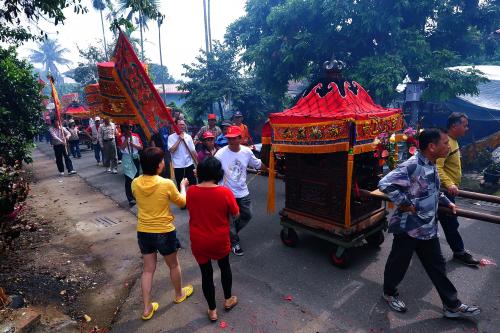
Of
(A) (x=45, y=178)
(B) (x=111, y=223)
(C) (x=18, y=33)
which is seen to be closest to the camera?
(B) (x=111, y=223)

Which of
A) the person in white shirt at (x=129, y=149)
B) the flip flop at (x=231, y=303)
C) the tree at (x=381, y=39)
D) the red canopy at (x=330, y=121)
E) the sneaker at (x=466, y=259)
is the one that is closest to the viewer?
the flip flop at (x=231, y=303)

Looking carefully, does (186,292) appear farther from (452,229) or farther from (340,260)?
(452,229)

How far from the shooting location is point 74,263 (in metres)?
4.54

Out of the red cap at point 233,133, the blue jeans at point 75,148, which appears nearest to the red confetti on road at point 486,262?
the red cap at point 233,133

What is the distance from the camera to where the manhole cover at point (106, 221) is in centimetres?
607

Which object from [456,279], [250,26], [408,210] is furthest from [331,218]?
[250,26]

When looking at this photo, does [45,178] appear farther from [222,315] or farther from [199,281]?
[222,315]

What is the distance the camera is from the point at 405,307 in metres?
3.19

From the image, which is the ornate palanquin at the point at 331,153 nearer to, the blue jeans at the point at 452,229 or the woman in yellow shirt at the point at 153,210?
the blue jeans at the point at 452,229

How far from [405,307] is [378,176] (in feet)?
5.89

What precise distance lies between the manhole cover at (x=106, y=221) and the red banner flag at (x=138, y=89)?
2277 mm

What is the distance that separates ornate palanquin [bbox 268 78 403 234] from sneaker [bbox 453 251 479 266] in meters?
0.99

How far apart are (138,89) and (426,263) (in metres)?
4.13

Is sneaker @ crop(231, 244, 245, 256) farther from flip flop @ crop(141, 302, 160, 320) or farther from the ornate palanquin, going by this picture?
flip flop @ crop(141, 302, 160, 320)
